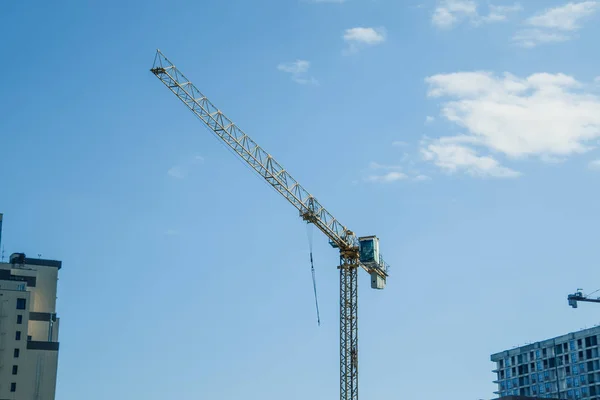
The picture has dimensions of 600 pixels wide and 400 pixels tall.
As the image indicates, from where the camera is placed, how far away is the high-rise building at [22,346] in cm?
14238

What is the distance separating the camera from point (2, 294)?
143125 mm

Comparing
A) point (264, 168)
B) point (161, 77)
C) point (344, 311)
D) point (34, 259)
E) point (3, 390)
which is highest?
point (161, 77)

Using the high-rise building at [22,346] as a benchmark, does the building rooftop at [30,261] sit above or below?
above

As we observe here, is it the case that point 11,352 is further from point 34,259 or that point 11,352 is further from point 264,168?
point 264,168

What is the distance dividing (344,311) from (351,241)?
439 inches

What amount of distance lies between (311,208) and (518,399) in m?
47.0

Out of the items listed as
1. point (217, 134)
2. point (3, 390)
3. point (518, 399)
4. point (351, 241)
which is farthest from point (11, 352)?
point (518, 399)

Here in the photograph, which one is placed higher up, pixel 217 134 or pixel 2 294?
pixel 217 134

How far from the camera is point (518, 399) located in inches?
6053

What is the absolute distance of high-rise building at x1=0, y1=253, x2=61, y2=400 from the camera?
142 metres

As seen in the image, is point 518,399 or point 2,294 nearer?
point 2,294

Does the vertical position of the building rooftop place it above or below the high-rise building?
above

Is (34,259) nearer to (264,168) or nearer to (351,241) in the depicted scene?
(264,168)

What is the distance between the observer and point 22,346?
473 feet
